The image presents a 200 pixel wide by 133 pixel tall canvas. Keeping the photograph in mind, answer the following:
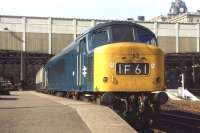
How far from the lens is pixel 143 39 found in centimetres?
1828

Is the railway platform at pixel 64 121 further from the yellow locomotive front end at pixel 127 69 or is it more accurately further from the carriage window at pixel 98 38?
the carriage window at pixel 98 38

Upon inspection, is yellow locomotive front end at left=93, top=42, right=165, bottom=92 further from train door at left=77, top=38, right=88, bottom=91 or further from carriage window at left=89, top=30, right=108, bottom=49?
train door at left=77, top=38, right=88, bottom=91

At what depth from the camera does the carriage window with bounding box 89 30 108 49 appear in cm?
1798

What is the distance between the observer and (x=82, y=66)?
19.3 m

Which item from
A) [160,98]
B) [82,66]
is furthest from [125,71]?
[82,66]

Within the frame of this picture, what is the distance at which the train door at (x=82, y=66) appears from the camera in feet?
61.8

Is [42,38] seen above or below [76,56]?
above

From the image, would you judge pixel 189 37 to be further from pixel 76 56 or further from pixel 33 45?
pixel 76 56

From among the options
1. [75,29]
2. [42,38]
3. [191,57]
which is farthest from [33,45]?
[191,57]

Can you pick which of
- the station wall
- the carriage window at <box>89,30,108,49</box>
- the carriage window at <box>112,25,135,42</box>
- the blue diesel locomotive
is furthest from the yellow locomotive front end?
the station wall

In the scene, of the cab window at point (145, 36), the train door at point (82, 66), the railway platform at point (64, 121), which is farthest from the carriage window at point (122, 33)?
the railway platform at point (64, 121)

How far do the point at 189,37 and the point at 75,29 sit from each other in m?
19.6

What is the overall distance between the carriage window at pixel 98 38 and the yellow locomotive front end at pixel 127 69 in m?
0.75

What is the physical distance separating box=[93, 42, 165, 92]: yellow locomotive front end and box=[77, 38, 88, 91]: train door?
5.15 feet
